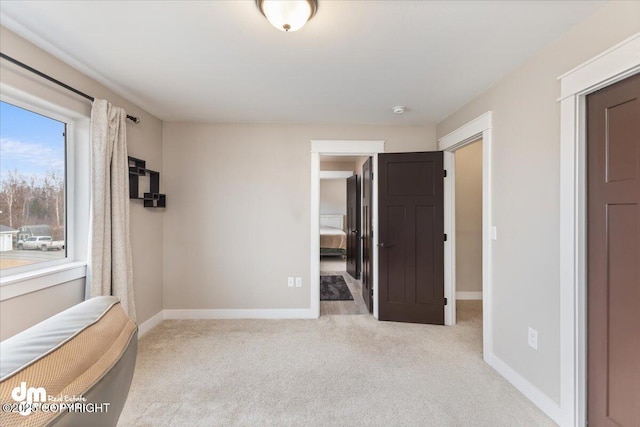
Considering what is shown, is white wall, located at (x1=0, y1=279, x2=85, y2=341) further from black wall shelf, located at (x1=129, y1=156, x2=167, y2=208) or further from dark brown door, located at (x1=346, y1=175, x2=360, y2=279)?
dark brown door, located at (x1=346, y1=175, x2=360, y2=279)

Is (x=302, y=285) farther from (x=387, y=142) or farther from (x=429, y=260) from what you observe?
(x=387, y=142)

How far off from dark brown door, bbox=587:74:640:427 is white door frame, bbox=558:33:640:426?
3 centimetres

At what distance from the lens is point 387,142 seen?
356cm

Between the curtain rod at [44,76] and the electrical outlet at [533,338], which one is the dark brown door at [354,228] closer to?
the electrical outlet at [533,338]

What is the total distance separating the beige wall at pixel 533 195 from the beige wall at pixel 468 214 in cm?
188

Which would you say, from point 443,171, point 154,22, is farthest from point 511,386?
point 154,22

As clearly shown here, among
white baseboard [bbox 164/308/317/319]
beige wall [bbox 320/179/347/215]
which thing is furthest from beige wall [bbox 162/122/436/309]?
beige wall [bbox 320/179/347/215]

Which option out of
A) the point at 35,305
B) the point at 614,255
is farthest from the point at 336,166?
the point at 35,305

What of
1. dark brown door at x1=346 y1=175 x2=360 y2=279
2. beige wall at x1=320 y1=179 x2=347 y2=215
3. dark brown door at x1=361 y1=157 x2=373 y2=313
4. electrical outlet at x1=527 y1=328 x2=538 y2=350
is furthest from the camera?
beige wall at x1=320 y1=179 x2=347 y2=215


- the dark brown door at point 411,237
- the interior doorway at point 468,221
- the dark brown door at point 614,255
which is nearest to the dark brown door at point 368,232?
the dark brown door at point 411,237

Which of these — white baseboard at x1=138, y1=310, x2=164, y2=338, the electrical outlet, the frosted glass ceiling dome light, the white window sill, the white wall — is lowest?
white baseboard at x1=138, y1=310, x2=164, y2=338

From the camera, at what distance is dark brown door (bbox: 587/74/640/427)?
1.41m

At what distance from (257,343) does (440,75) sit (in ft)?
9.86

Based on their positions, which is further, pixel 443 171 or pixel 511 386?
pixel 443 171
